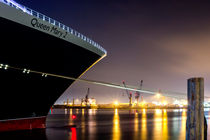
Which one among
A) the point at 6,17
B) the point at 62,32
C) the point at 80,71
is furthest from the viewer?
the point at 80,71

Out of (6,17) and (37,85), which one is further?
(37,85)

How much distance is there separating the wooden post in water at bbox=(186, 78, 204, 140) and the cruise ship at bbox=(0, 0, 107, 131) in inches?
417

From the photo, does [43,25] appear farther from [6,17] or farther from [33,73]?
[33,73]

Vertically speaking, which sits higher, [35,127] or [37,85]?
[37,85]

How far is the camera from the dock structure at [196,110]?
820 cm

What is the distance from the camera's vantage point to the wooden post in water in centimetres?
820

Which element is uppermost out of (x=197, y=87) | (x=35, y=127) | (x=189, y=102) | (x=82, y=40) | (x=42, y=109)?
(x=82, y=40)

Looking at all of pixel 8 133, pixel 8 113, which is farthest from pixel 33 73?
pixel 8 133

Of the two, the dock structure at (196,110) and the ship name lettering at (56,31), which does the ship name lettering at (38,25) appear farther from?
the dock structure at (196,110)

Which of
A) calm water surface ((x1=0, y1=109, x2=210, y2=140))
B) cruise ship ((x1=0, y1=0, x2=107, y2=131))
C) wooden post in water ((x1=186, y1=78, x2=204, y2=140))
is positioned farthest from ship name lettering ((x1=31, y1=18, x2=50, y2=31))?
wooden post in water ((x1=186, y1=78, x2=204, y2=140))

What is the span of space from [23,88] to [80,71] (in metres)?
6.73

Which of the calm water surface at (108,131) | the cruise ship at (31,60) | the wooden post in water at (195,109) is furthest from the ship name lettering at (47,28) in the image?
the wooden post in water at (195,109)

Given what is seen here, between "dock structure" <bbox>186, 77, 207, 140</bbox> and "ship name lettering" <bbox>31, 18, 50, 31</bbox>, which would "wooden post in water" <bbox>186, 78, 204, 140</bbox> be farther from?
"ship name lettering" <bbox>31, 18, 50, 31</bbox>

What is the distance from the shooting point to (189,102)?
8508mm
